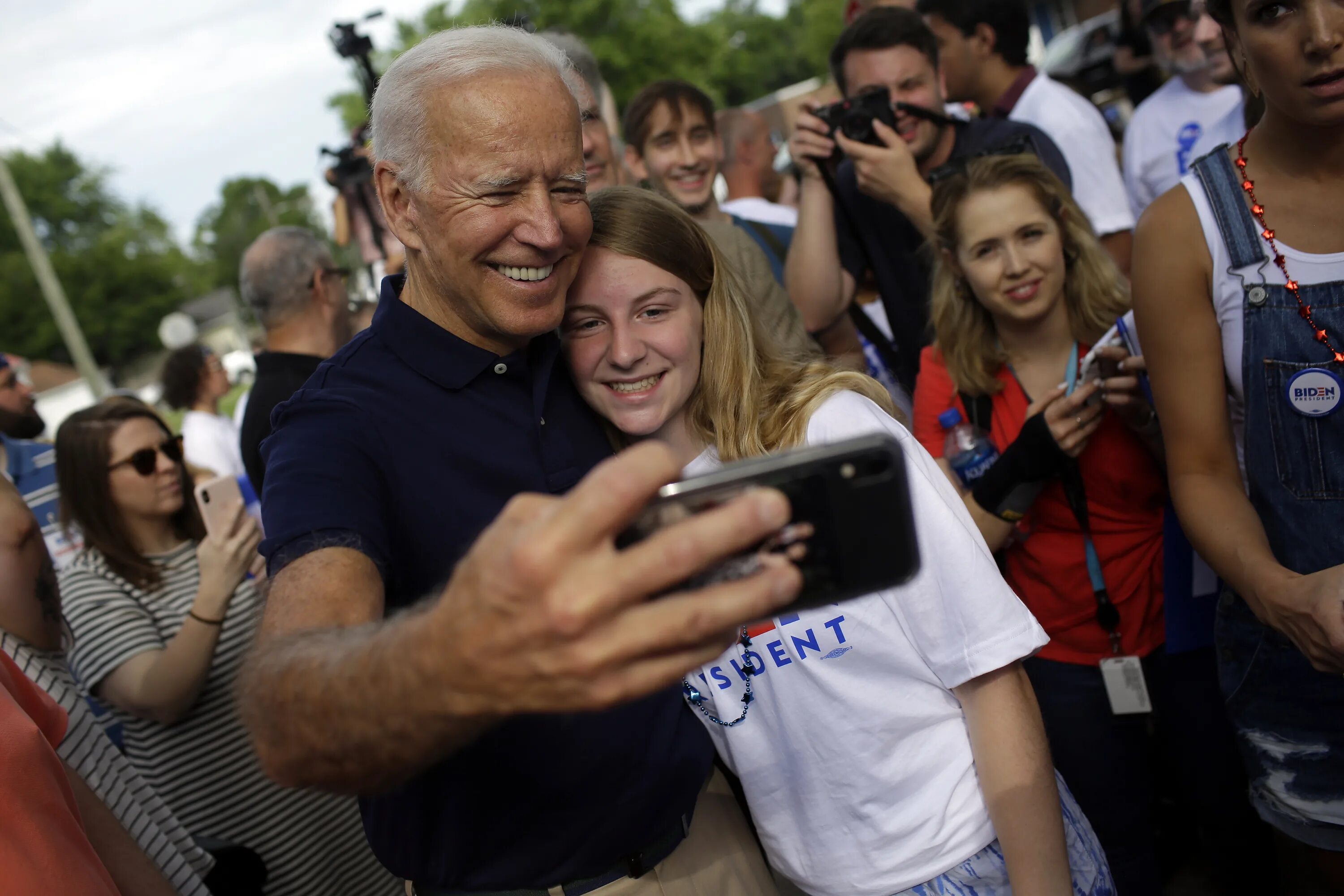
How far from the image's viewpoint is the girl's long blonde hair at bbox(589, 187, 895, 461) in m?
1.85

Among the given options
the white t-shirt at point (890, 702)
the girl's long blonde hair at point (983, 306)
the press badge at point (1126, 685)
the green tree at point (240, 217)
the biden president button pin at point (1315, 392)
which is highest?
the green tree at point (240, 217)

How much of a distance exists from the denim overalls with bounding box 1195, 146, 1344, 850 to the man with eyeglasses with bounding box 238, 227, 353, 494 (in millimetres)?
3152

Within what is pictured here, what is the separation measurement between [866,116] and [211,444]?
204 inches

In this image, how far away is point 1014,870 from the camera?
65.5 inches

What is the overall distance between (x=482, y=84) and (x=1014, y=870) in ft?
5.29

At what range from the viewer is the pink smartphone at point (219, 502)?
3.08 m

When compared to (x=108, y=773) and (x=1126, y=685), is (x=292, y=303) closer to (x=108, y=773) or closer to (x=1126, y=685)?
(x=108, y=773)

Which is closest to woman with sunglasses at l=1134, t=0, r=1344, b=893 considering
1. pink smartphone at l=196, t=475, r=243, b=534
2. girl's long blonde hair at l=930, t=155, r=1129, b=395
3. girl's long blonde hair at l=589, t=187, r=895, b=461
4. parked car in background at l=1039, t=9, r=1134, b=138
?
girl's long blonde hair at l=589, t=187, r=895, b=461

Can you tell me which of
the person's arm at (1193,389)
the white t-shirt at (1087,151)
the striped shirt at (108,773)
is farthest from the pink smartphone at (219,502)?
the white t-shirt at (1087,151)

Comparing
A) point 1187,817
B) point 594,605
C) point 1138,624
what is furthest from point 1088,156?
point 594,605

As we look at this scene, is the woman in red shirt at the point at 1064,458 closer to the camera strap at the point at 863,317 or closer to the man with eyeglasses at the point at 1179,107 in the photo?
the camera strap at the point at 863,317

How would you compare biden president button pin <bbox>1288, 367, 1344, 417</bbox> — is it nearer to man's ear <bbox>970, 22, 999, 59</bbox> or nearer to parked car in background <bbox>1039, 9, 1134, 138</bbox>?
man's ear <bbox>970, 22, 999, 59</bbox>

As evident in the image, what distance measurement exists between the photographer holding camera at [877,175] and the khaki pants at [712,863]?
2033mm

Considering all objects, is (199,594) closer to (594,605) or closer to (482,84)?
(482,84)
